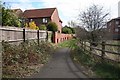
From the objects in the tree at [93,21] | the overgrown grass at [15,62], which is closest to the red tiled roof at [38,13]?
the tree at [93,21]

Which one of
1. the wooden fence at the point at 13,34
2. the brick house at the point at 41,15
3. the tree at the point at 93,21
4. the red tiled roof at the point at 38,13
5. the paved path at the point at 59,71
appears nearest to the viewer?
the paved path at the point at 59,71

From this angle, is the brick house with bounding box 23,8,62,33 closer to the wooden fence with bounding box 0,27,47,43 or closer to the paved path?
the wooden fence with bounding box 0,27,47,43

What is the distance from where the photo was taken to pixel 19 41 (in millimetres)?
15312

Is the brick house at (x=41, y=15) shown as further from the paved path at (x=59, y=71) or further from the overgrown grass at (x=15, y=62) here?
the paved path at (x=59, y=71)

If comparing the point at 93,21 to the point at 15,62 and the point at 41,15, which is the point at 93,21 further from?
the point at 41,15

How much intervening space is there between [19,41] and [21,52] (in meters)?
2.64

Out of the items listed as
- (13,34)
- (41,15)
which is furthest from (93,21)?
(41,15)

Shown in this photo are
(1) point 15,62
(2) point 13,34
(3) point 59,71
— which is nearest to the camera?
(3) point 59,71

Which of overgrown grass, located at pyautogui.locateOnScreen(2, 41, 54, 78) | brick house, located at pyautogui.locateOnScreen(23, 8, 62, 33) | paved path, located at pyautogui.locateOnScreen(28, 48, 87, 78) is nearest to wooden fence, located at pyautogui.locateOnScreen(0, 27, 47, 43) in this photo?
overgrown grass, located at pyautogui.locateOnScreen(2, 41, 54, 78)

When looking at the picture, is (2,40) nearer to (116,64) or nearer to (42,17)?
(116,64)

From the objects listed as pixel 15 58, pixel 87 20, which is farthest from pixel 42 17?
pixel 15 58

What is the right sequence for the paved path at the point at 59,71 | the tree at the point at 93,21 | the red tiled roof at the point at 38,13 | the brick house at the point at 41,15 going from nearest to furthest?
the paved path at the point at 59,71 < the tree at the point at 93,21 < the brick house at the point at 41,15 < the red tiled roof at the point at 38,13

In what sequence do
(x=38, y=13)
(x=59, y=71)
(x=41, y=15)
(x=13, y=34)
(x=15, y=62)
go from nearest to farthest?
(x=59, y=71), (x=15, y=62), (x=13, y=34), (x=41, y=15), (x=38, y=13)

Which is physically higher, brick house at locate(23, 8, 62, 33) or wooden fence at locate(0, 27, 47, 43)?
brick house at locate(23, 8, 62, 33)
